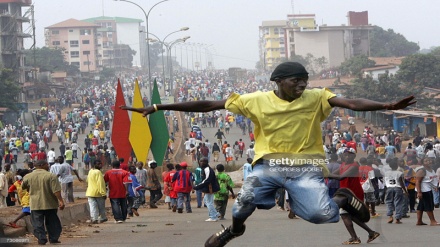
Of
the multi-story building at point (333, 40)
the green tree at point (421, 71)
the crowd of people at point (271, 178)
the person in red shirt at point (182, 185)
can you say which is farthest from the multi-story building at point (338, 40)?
the person in red shirt at point (182, 185)

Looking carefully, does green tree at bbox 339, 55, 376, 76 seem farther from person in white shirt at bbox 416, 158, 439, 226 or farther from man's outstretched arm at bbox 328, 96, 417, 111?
man's outstretched arm at bbox 328, 96, 417, 111

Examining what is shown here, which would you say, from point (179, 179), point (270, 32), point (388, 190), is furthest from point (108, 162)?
point (270, 32)

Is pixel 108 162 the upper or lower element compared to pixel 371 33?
lower

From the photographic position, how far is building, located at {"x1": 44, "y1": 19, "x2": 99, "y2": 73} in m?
164

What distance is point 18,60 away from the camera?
294 feet

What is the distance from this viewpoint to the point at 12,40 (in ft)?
290

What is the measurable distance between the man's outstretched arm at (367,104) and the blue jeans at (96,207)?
11.8m

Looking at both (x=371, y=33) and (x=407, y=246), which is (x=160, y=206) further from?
(x=371, y=33)

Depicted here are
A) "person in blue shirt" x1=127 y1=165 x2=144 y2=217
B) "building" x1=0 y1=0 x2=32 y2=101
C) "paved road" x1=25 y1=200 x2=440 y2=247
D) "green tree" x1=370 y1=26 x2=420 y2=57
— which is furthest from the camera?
"green tree" x1=370 y1=26 x2=420 y2=57

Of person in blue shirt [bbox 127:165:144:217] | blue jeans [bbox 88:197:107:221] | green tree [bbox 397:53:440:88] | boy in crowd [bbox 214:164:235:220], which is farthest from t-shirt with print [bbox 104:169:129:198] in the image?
green tree [bbox 397:53:440:88]

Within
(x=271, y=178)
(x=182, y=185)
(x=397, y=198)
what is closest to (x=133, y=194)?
(x=182, y=185)

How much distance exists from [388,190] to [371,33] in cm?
10952

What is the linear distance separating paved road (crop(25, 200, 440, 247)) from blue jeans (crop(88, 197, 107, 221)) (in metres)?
0.27

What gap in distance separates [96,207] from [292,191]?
11.8 metres
